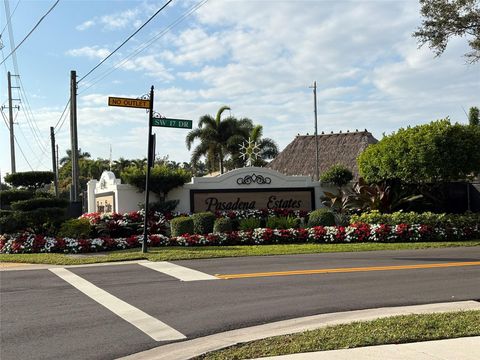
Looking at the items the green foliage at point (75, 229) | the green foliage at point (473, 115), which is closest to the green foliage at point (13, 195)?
the green foliage at point (75, 229)

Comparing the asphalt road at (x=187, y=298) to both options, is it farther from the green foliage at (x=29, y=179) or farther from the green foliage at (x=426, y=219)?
the green foliage at (x=29, y=179)

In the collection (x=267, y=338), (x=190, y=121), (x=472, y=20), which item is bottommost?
(x=267, y=338)

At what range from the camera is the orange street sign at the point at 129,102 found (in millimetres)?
15859

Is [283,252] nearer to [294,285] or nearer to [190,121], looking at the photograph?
[190,121]

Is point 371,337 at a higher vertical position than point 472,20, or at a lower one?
lower

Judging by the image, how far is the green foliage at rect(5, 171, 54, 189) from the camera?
21281 mm

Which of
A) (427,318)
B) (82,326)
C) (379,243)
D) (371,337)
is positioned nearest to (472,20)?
(379,243)

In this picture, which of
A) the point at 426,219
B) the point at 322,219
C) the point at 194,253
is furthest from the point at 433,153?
the point at 194,253

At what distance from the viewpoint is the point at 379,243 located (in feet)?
66.2

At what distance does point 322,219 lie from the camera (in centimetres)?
2278

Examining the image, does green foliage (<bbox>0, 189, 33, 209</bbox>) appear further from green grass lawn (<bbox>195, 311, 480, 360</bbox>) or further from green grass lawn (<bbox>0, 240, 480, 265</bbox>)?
green grass lawn (<bbox>195, 311, 480, 360</bbox>)

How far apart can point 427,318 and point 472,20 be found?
1358cm

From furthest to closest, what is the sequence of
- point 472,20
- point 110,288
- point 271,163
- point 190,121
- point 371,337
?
point 271,163, point 472,20, point 190,121, point 110,288, point 371,337

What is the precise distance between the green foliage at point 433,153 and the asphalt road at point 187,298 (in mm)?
7858
